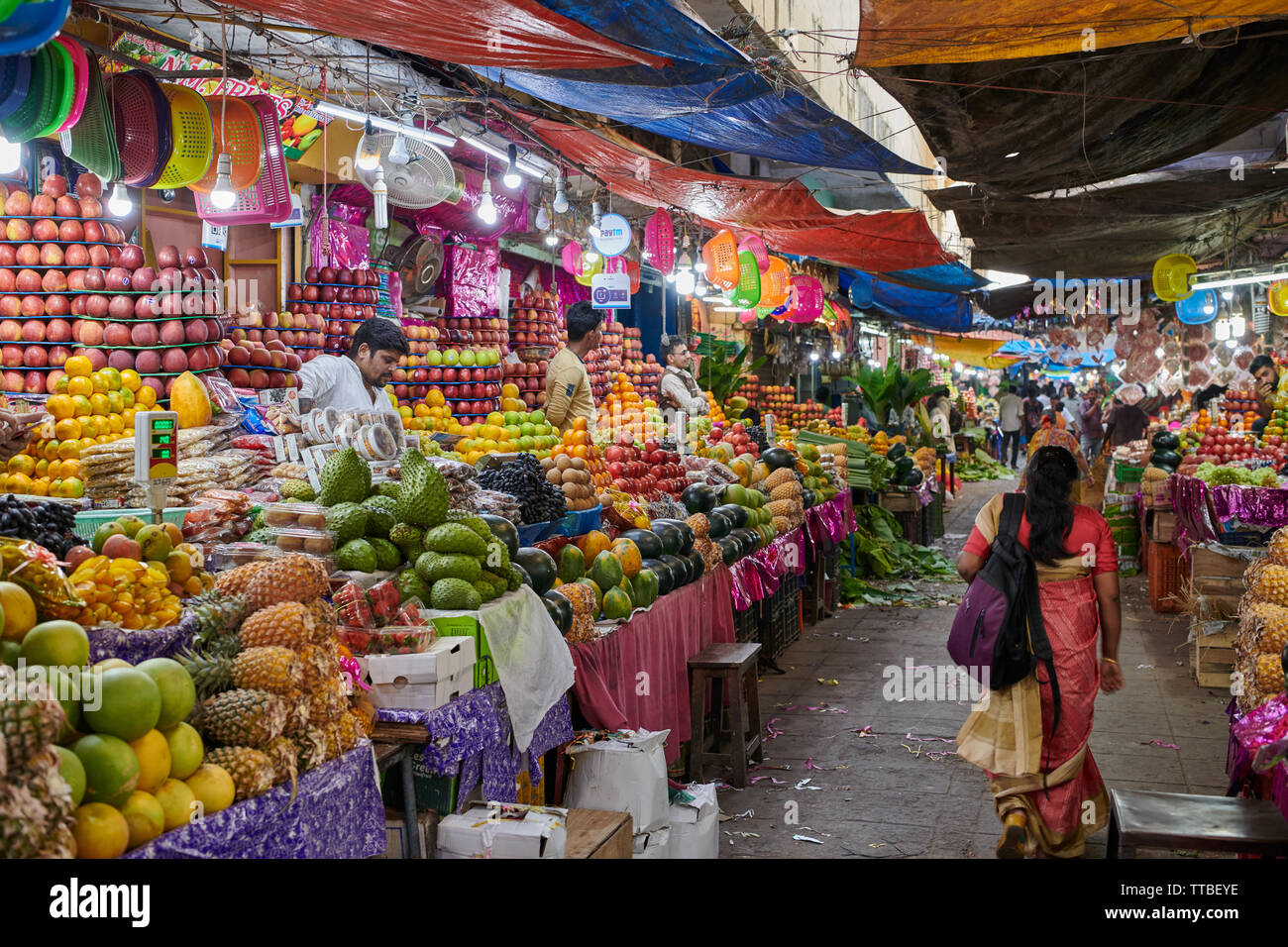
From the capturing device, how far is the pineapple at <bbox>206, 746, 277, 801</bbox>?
8.54ft

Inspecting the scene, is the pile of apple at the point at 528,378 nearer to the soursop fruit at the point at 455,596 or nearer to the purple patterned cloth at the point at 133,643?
the soursop fruit at the point at 455,596

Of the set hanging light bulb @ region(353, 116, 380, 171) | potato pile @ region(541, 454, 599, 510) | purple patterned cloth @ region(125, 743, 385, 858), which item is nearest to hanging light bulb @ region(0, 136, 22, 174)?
hanging light bulb @ region(353, 116, 380, 171)

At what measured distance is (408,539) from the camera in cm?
424

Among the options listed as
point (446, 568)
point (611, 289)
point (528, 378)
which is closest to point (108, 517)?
point (446, 568)

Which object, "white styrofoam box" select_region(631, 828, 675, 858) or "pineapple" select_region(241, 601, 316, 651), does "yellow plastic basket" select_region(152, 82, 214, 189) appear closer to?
"pineapple" select_region(241, 601, 316, 651)

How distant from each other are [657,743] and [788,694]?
3408 millimetres

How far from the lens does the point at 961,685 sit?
7809 mm

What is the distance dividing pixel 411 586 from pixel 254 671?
1244mm

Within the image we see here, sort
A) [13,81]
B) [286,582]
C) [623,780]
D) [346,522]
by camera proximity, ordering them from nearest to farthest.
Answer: [286,582], [346,522], [623,780], [13,81]

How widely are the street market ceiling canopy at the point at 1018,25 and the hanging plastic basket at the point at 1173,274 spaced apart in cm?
708

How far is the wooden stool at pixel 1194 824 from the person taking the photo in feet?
10.8

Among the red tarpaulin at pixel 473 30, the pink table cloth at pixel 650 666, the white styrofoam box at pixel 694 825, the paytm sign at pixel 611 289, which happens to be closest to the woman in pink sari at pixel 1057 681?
the white styrofoam box at pixel 694 825

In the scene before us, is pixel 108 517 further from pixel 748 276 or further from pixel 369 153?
pixel 748 276
